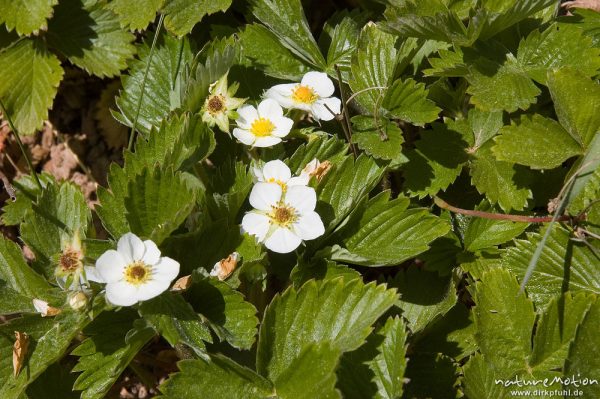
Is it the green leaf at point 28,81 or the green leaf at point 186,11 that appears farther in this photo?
the green leaf at point 28,81

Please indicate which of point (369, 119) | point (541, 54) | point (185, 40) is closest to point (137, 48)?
point (185, 40)

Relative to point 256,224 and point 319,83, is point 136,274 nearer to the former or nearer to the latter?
point 256,224

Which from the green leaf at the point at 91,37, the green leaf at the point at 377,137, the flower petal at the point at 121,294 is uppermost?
the green leaf at the point at 91,37

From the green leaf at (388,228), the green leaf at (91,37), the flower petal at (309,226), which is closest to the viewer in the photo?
the flower petal at (309,226)

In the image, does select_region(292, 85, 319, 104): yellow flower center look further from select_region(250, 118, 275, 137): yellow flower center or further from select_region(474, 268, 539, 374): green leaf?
select_region(474, 268, 539, 374): green leaf

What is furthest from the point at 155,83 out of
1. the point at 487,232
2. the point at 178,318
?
the point at 487,232

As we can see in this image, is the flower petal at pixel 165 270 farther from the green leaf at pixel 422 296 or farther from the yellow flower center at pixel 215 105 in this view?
the green leaf at pixel 422 296

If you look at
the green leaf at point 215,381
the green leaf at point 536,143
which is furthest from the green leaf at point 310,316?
the green leaf at point 536,143
